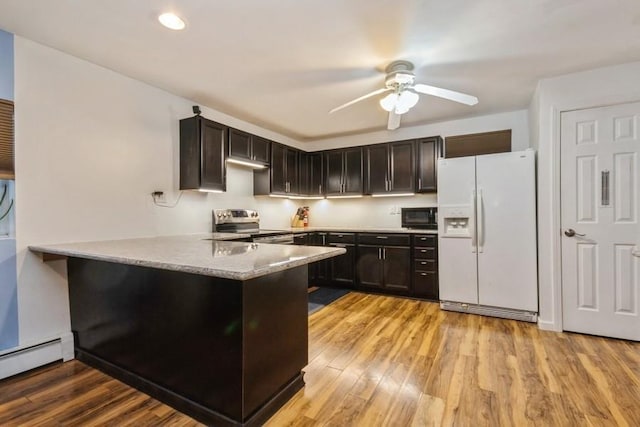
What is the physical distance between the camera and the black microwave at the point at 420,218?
4.28 m

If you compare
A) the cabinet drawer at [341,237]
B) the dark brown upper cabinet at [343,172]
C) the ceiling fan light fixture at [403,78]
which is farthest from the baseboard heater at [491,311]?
the ceiling fan light fixture at [403,78]

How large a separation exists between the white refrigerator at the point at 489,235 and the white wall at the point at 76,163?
3190mm

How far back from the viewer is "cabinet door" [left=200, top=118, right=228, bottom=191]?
3201 millimetres

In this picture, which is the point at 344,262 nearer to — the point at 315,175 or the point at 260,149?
the point at 315,175

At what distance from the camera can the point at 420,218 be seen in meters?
4.37

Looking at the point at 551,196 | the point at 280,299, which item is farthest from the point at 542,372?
the point at 280,299

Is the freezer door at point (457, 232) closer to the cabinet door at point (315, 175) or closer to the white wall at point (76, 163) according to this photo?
the cabinet door at point (315, 175)

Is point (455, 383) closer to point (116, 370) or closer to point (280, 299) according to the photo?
point (280, 299)

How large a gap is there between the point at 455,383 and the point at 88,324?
2763 millimetres

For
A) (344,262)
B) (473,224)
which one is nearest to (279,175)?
(344,262)

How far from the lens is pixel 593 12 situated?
1923 mm

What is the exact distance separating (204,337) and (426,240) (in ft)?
9.82

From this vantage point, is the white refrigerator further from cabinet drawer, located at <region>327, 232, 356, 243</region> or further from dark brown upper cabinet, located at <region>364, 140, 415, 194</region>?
cabinet drawer, located at <region>327, 232, 356, 243</region>

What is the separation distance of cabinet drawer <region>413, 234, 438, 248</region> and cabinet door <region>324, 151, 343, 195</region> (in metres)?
1.50
